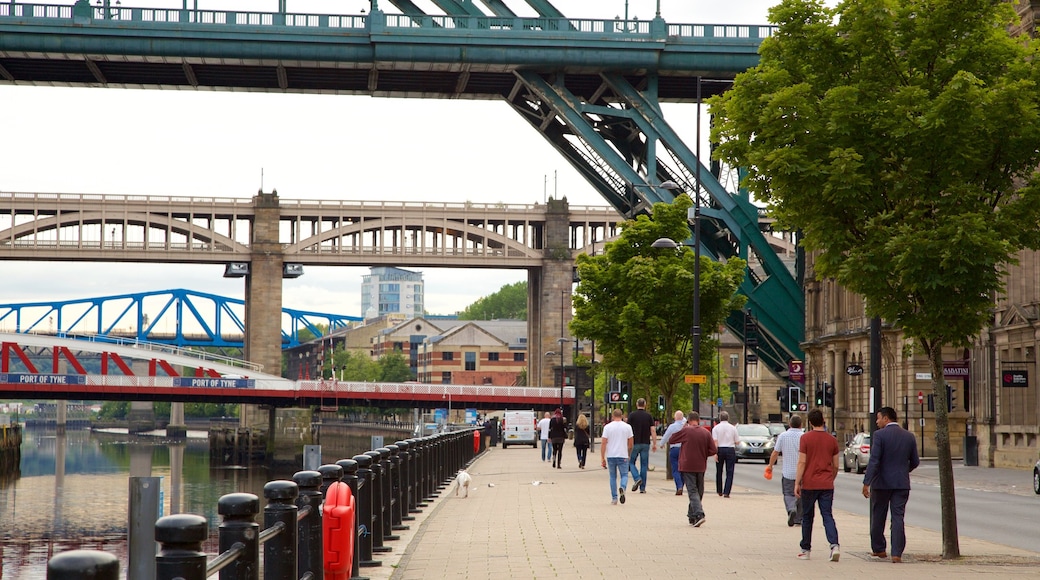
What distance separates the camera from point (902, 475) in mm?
15281

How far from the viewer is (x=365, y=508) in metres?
13.8

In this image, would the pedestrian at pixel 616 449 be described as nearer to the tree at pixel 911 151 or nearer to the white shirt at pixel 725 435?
the white shirt at pixel 725 435

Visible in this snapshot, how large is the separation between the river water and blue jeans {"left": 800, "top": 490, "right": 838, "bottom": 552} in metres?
7.60

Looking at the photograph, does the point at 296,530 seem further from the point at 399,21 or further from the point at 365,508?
the point at 399,21

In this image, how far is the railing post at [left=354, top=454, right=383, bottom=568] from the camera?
13586mm

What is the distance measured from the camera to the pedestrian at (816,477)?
15.5 m

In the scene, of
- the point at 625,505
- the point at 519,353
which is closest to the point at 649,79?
the point at 625,505

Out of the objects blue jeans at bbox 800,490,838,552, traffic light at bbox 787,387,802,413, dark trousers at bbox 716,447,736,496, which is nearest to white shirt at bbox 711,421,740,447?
dark trousers at bbox 716,447,736,496

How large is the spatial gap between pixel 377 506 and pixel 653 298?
2685cm

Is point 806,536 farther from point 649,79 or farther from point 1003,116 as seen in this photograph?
point 649,79

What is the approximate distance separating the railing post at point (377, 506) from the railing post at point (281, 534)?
6.44 metres

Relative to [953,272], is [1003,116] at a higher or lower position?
higher

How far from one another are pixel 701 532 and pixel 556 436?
24.1m

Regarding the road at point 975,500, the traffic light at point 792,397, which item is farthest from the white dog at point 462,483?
the traffic light at point 792,397
